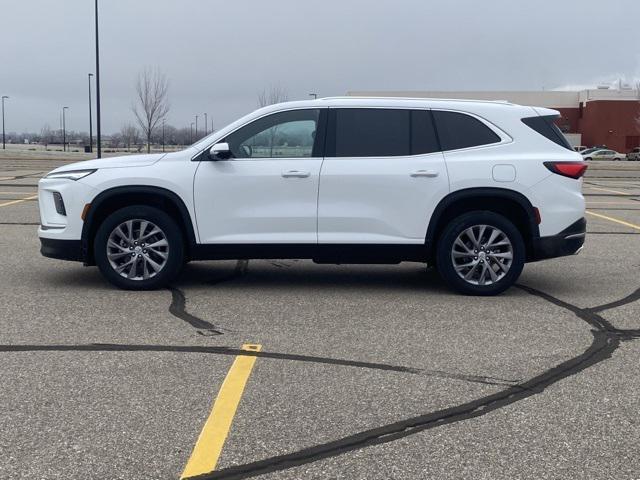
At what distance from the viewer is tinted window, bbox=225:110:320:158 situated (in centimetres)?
714

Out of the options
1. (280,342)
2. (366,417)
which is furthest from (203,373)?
(366,417)

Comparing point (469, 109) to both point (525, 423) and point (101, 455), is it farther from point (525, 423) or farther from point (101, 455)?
point (101, 455)

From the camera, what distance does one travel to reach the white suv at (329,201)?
704 cm

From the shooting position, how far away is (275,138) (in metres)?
7.17

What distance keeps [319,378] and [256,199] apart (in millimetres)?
2800

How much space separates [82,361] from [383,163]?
137 inches

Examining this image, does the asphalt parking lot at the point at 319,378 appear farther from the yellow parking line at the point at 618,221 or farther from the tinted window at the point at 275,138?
the yellow parking line at the point at 618,221

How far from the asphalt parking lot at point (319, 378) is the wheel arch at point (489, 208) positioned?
612mm

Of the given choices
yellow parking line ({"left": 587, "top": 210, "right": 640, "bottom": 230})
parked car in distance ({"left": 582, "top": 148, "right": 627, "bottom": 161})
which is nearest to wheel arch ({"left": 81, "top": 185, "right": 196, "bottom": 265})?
yellow parking line ({"left": 587, "top": 210, "right": 640, "bottom": 230})

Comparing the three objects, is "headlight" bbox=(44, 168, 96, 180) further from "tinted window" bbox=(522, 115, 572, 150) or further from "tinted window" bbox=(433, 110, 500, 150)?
"tinted window" bbox=(522, 115, 572, 150)

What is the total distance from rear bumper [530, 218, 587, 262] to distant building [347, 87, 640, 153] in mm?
63041

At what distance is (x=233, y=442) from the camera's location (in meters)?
3.67

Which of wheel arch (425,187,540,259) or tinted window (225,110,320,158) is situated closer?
wheel arch (425,187,540,259)

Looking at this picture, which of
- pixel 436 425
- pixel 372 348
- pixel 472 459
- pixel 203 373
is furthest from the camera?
pixel 372 348
